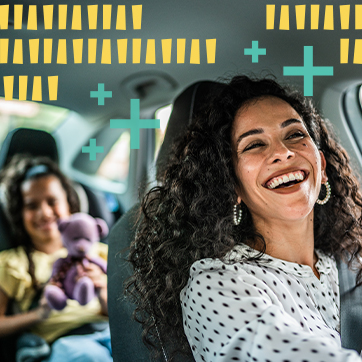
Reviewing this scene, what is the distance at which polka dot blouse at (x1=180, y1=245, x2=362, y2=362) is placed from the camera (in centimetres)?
75

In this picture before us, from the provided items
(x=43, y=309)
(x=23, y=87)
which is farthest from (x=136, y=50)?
(x=43, y=309)

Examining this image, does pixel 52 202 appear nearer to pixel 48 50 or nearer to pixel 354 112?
pixel 48 50

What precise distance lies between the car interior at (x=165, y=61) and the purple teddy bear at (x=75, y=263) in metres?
0.31

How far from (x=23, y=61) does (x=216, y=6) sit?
2.69 ft

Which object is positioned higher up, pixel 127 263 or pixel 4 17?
pixel 4 17

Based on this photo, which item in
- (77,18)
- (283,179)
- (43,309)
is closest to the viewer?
(283,179)

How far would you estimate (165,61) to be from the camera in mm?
1430

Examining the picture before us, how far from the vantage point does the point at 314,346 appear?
734 millimetres

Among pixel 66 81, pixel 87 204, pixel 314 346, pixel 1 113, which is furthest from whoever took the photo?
pixel 87 204

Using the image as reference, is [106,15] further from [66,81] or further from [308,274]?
[308,274]

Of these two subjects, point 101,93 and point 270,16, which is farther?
point 101,93

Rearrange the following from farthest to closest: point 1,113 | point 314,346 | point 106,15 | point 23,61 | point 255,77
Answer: point 1,113
point 23,61
point 255,77
point 106,15
point 314,346

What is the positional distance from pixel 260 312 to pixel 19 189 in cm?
163

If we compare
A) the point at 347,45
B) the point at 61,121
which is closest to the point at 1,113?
the point at 61,121
